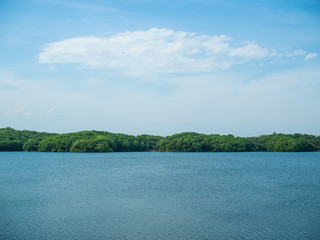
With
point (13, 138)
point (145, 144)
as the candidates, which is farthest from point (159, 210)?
point (13, 138)

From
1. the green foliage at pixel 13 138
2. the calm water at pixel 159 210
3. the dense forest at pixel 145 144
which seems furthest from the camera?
the green foliage at pixel 13 138

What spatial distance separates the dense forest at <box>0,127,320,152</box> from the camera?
11056 centimetres

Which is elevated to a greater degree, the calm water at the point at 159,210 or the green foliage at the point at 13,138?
the green foliage at the point at 13,138

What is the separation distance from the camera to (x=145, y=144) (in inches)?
5217

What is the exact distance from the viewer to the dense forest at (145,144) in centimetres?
11056

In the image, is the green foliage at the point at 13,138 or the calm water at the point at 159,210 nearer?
the calm water at the point at 159,210

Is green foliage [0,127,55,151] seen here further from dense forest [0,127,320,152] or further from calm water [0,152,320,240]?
calm water [0,152,320,240]

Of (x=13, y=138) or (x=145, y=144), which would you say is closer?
(x=13, y=138)

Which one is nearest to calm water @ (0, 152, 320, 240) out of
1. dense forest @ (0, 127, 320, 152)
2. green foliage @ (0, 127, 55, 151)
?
dense forest @ (0, 127, 320, 152)

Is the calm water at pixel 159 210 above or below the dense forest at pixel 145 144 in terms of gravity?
below

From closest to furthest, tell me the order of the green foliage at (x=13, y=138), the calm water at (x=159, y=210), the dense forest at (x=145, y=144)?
the calm water at (x=159, y=210) < the dense forest at (x=145, y=144) < the green foliage at (x=13, y=138)

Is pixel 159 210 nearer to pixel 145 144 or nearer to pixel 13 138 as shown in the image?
pixel 145 144

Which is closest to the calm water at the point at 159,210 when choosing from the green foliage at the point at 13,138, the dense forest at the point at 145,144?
the dense forest at the point at 145,144

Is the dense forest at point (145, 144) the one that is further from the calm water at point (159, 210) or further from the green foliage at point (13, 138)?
the calm water at point (159, 210)
